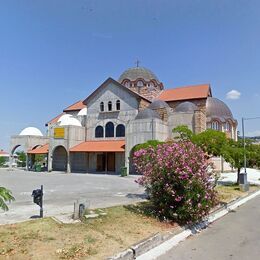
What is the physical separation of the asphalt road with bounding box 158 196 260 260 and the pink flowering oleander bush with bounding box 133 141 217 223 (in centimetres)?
86

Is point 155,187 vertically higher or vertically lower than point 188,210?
higher

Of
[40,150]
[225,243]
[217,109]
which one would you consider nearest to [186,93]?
[217,109]

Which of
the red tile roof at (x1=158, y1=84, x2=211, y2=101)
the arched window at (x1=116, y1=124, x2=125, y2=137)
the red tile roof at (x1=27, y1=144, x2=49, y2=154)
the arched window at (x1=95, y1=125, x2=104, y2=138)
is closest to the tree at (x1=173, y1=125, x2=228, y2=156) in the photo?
the arched window at (x1=116, y1=124, x2=125, y2=137)

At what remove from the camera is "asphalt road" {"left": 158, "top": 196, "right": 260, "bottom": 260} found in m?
6.62

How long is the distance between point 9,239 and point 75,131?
32.2 metres

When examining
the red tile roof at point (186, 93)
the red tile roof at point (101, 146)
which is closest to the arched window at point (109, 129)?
the red tile roof at point (101, 146)

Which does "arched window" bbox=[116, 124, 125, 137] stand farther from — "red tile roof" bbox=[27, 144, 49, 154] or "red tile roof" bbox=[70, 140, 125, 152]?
"red tile roof" bbox=[27, 144, 49, 154]

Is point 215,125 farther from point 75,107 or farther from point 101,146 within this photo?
point 75,107

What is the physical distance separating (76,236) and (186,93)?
38.2 metres

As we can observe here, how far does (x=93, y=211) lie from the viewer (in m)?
10.1

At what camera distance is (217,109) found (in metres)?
42.8

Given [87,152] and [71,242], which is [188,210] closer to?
[71,242]

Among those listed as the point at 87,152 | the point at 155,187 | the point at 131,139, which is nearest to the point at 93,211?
the point at 155,187

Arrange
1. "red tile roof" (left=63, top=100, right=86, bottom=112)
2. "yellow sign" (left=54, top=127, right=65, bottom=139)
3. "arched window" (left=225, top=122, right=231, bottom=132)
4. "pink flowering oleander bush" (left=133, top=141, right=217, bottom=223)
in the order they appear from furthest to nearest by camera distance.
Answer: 1. "red tile roof" (left=63, top=100, right=86, bottom=112)
2. "arched window" (left=225, top=122, right=231, bottom=132)
3. "yellow sign" (left=54, top=127, right=65, bottom=139)
4. "pink flowering oleander bush" (left=133, top=141, right=217, bottom=223)
